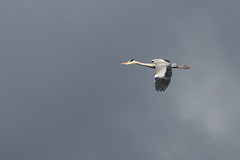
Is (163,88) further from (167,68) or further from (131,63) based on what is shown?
(131,63)

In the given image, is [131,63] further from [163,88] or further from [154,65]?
[163,88]

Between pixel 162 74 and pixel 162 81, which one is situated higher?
pixel 162 74

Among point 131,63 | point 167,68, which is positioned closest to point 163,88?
point 167,68

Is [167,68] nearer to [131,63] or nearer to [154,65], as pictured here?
[154,65]

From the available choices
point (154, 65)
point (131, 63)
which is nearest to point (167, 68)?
point (154, 65)

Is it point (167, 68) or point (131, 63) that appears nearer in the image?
point (167, 68)

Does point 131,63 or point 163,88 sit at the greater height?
point 131,63

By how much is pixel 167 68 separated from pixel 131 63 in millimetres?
12160

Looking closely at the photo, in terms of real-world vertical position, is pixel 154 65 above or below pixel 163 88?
above

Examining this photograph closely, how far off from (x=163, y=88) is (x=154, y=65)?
914cm

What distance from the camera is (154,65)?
116 m

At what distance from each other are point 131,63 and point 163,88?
53.7ft

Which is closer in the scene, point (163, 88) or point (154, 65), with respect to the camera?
point (163, 88)

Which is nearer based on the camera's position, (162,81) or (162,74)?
(162,81)
